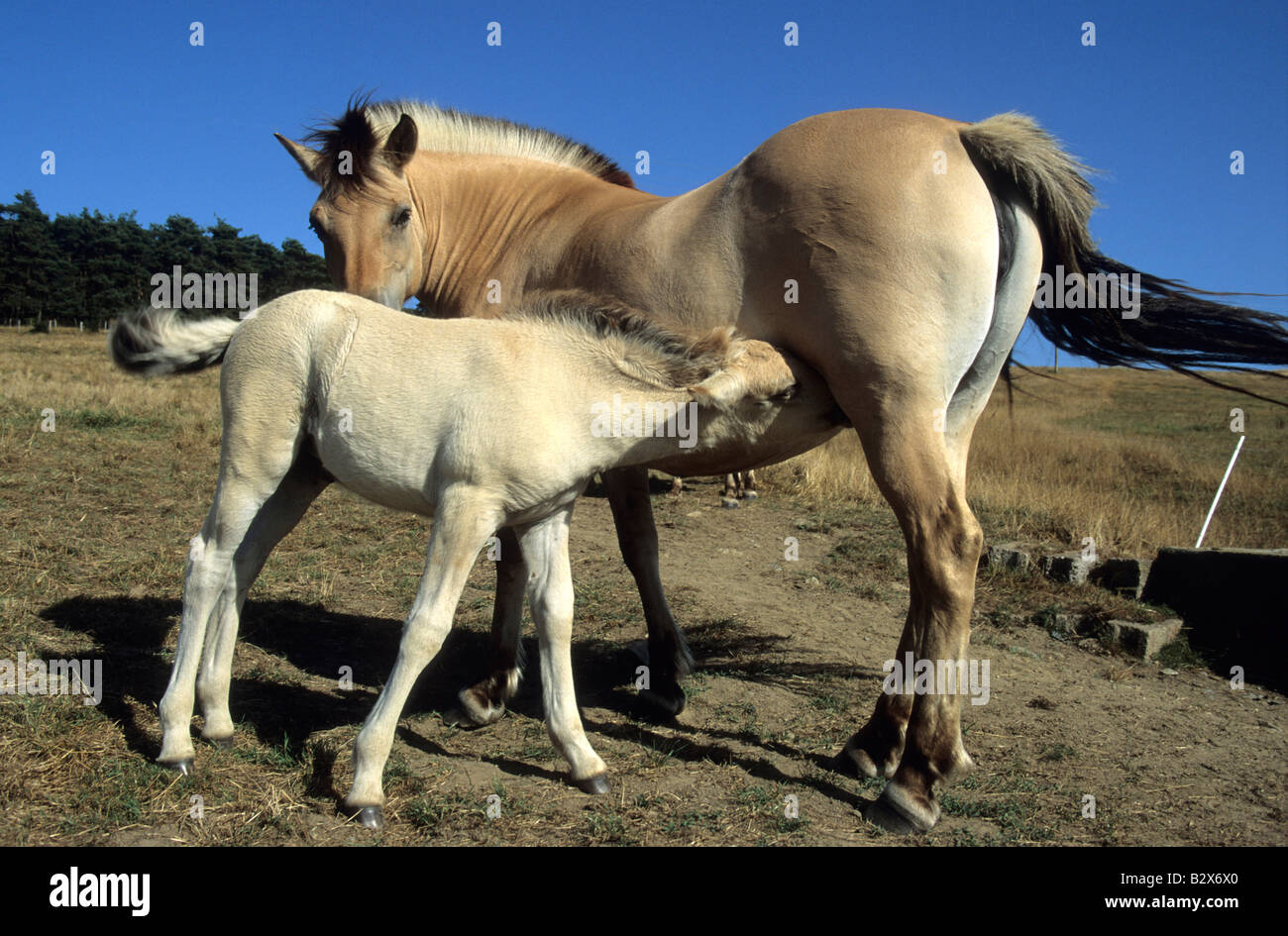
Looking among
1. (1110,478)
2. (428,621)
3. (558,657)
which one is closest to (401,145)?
(428,621)

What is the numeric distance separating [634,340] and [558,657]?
1.37 meters

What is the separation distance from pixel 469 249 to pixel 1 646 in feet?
11.0

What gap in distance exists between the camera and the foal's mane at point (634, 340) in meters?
3.50

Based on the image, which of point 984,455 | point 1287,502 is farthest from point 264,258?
point 1287,502

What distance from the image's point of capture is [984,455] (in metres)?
15.0

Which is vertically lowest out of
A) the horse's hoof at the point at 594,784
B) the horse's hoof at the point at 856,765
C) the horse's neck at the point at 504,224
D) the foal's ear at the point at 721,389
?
the horse's hoof at the point at 856,765

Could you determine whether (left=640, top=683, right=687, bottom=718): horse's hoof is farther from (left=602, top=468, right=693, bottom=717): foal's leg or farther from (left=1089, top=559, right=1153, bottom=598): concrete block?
(left=1089, top=559, right=1153, bottom=598): concrete block

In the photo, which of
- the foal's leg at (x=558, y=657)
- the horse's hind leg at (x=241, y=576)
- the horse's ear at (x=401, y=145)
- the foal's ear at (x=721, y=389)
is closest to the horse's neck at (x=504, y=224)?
the horse's ear at (x=401, y=145)

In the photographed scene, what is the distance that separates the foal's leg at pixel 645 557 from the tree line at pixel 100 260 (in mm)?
39780

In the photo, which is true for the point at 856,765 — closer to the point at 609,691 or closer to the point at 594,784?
the point at 594,784

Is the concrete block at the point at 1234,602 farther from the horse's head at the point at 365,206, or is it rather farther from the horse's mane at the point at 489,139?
the horse's head at the point at 365,206

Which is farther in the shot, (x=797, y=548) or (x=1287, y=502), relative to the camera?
(x=1287, y=502)
